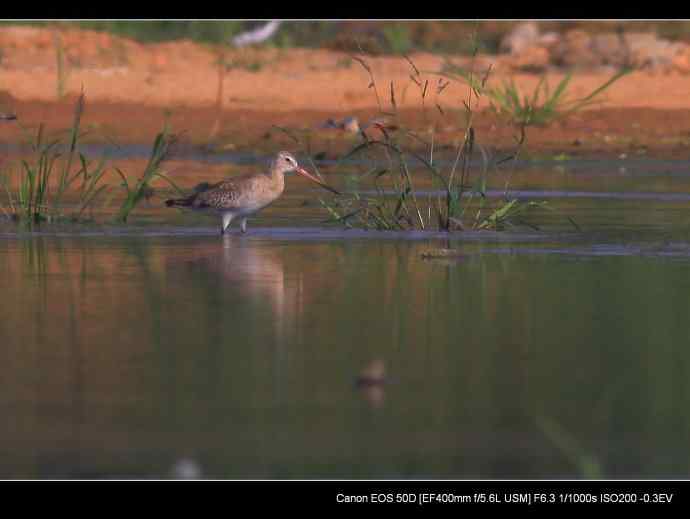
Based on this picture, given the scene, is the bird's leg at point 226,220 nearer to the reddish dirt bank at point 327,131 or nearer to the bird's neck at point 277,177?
the bird's neck at point 277,177

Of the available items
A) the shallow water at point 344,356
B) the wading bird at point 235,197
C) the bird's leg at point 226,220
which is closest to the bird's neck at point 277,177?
the wading bird at point 235,197

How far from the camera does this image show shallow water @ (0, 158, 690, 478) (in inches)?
278

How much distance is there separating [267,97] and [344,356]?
17.9 m

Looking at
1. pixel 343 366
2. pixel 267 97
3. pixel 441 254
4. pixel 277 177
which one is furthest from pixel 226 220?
pixel 267 97

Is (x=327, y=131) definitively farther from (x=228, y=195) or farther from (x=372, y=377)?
(x=372, y=377)

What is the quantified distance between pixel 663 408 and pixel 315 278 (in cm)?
423

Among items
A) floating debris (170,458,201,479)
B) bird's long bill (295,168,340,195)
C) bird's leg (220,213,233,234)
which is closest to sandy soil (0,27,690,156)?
bird's long bill (295,168,340,195)

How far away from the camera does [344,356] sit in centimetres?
893

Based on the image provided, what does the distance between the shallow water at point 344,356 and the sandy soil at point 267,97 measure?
1000cm

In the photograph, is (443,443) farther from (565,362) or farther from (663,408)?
(565,362)

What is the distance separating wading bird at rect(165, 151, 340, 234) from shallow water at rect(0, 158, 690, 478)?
1.58 ft

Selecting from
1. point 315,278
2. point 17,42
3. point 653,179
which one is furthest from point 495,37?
point 315,278

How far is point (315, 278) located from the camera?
11.7 m

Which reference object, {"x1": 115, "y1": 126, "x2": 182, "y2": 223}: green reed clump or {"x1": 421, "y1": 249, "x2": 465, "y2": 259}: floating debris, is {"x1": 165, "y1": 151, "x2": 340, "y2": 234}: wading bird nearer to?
{"x1": 115, "y1": 126, "x2": 182, "y2": 223}: green reed clump
